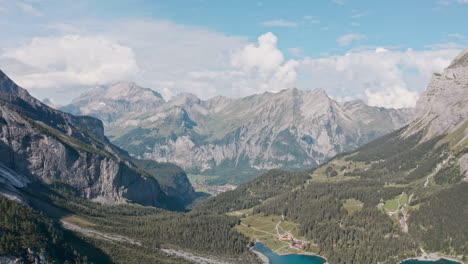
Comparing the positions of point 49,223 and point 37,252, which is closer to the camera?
point 37,252

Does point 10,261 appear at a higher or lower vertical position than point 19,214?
lower

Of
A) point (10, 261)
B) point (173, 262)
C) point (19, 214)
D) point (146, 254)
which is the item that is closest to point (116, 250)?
point (146, 254)

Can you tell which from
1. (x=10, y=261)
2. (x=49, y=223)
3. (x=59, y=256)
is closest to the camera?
(x=10, y=261)

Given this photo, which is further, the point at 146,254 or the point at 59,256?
the point at 146,254

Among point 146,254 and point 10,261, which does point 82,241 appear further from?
point 10,261

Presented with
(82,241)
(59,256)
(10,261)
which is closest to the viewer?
(10,261)

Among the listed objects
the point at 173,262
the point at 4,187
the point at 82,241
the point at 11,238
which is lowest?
the point at 173,262

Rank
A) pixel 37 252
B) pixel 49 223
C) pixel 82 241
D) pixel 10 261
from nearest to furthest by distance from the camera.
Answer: pixel 10 261, pixel 37 252, pixel 49 223, pixel 82 241

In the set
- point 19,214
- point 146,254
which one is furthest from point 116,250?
point 19,214

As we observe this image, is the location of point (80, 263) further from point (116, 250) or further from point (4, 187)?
point (4, 187)
